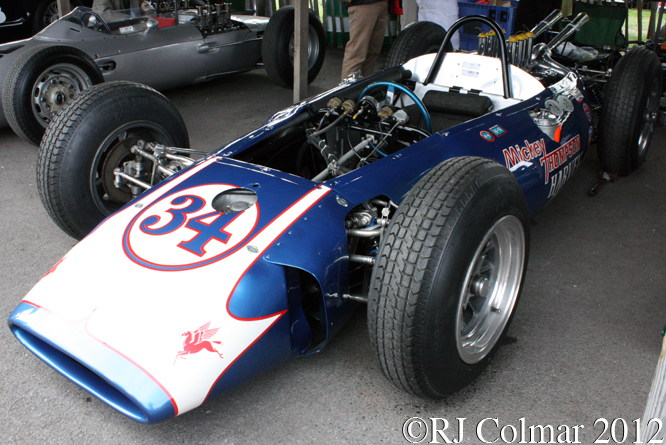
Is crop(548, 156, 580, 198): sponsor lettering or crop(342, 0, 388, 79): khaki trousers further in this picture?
crop(342, 0, 388, 79): khaki trousers

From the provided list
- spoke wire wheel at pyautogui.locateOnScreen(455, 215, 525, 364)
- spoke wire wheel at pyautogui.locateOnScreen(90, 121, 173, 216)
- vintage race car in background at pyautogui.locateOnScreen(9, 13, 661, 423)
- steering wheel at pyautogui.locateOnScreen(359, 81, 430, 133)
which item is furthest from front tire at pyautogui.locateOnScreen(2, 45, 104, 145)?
spoke wire wheel at pyautogui.locateOnScreen(455, 215, 525, 364)

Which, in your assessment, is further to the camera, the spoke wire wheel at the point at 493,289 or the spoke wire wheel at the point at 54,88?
the spoke wire wheel at the point at 54,88

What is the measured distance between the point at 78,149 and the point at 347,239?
5.03 feet

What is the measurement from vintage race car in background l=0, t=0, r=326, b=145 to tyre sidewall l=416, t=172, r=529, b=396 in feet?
12.2

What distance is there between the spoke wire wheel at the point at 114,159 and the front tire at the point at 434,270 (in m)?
1.71

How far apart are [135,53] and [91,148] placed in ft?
9.85

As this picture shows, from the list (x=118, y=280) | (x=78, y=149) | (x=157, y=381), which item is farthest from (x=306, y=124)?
(x=157, y=381)

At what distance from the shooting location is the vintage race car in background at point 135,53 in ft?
14.2

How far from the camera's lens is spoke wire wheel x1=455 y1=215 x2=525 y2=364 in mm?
2158

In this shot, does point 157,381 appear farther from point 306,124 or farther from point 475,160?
point 306,124

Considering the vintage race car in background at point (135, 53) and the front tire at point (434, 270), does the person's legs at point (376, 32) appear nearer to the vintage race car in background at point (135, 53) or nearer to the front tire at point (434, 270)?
the vintage race car in background at point (135, 53)

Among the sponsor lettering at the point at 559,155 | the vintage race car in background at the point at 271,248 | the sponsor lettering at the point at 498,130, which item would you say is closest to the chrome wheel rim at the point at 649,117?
the sponsor lettering at the point at 559,155

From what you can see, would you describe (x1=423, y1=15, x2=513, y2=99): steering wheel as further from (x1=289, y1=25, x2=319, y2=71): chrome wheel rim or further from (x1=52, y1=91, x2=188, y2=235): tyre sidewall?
(x1=289, y1=25, x2=319, y2=71): chrome wheel rim

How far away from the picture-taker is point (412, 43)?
413 centimetres
